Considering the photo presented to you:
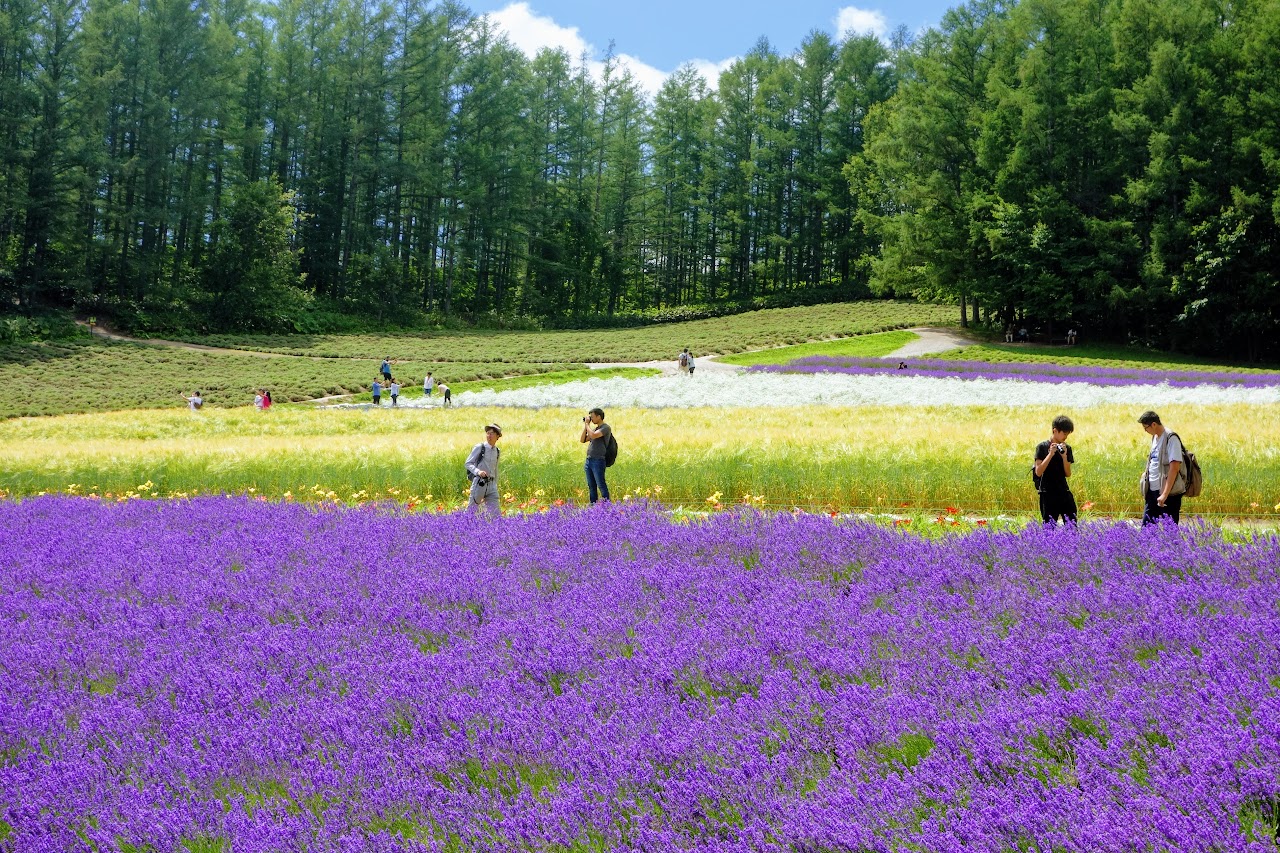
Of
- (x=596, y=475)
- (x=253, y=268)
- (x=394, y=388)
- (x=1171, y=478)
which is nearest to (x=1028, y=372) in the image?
(x=394, y=388)

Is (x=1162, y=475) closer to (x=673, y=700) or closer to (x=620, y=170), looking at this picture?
(x=673, y=700)

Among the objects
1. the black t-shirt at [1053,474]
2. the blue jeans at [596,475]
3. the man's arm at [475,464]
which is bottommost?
the blue jeans at [596,475]

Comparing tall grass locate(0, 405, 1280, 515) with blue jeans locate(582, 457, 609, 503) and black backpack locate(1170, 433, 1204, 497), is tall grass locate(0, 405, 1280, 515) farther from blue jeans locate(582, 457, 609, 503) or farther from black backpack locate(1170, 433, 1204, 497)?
black backpack locate(1170, 433, 1204, 497)

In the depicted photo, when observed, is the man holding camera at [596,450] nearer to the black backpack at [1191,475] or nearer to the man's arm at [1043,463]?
the man's arm at [1043,463]

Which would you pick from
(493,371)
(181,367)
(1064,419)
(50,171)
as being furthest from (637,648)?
(50,171)

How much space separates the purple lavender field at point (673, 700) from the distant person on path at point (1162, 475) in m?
3.45

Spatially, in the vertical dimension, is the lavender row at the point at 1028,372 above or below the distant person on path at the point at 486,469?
above

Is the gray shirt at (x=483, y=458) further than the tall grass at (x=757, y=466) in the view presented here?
No

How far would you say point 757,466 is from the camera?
1382 cm

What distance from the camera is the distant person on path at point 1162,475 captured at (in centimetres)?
912

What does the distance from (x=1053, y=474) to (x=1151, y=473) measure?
990 millimetres

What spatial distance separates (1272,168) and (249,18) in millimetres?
74247

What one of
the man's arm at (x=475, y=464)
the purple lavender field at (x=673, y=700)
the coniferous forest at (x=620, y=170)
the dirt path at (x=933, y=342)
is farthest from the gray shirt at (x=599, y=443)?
the coniferous forest at (x=620, y=170)

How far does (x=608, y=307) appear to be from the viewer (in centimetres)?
9038
